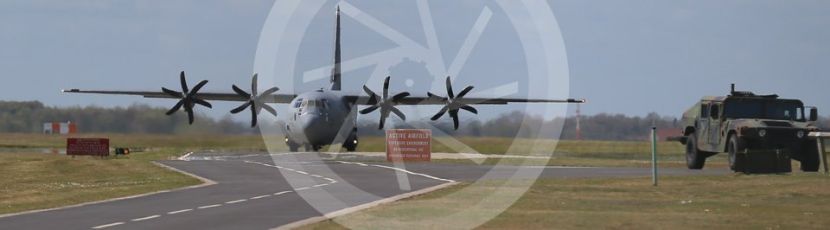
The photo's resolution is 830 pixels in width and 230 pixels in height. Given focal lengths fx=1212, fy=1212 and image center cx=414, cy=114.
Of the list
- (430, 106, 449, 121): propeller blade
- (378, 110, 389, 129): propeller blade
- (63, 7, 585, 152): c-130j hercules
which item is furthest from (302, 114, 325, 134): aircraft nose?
(430, 106, 449, 121): propeller blade

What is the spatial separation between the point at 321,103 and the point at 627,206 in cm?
3476

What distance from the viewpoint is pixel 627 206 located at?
25.0 m

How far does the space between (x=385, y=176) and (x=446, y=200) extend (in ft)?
41.6

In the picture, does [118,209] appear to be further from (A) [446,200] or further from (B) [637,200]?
(B) [637,200]

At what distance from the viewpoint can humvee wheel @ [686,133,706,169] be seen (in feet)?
143

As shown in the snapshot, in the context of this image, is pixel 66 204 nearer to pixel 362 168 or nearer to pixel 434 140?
pixel 362 168

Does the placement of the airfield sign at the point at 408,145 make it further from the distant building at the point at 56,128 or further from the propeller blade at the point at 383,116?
the distant building at the point at 56,128

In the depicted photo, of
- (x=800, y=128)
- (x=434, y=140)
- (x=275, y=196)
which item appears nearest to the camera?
(x=275, y=196)

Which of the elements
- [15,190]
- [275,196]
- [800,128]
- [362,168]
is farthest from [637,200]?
[362,168]

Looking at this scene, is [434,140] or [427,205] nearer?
[427,205]

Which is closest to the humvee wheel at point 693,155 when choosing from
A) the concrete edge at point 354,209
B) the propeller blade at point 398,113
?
the concrete edge at point 354,209

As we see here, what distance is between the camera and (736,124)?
128 feet

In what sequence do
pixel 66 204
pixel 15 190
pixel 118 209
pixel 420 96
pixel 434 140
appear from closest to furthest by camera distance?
pixel 118 209 → pixel 66 204 → pixel 15 190 → pixel 420 96 → pixel 434 140

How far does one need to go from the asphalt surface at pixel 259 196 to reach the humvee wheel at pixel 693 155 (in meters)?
3.42
